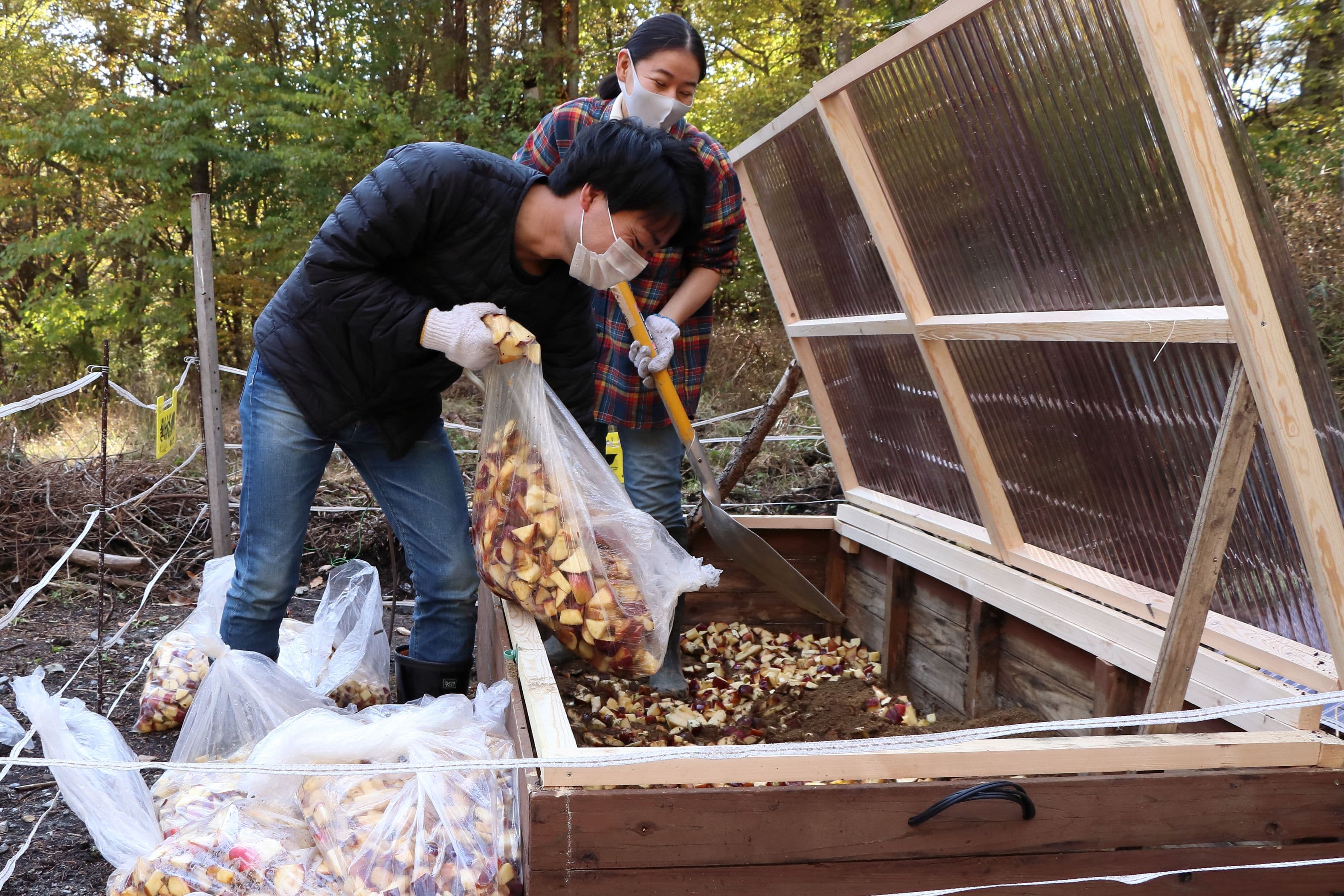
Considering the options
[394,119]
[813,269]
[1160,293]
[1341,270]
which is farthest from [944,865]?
[394,119]

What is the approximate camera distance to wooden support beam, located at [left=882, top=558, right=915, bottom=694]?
125 inches

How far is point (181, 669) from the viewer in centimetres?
296

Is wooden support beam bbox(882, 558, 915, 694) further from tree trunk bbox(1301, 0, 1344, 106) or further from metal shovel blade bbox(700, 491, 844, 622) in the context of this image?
tree trunk bbox(1301, 0, 1344, 106)

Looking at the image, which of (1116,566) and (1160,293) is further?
(1116,566)

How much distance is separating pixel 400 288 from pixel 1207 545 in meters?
1.56

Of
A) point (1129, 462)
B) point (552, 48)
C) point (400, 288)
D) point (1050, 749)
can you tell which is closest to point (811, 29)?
point (552, 48)

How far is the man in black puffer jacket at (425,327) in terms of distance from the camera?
1979 millimetres

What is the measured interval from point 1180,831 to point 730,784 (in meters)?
0.71

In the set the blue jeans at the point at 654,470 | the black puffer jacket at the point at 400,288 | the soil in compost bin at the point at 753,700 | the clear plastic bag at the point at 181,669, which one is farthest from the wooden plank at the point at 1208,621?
the clear plastic bag at the point at 181,669

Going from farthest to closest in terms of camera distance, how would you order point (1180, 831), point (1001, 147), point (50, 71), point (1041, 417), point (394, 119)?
1. point (50, 71)
2. point (394, 119)
3. point (1041, 417)
4. point (1001, 147)
5. point (1180, 831)

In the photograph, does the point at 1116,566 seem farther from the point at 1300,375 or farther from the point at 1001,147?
the point at 1001,147

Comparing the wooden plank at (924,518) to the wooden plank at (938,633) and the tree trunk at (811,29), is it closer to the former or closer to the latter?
the wooden plank at (938,633)

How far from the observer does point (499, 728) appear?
80.9 inches

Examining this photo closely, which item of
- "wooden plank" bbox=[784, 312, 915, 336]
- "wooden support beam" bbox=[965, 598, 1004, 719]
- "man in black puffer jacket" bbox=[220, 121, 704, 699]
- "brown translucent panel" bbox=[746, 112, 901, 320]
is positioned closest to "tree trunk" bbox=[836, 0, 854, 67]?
"brown translucent panel" bbox=[746, 112, 901, 320]
